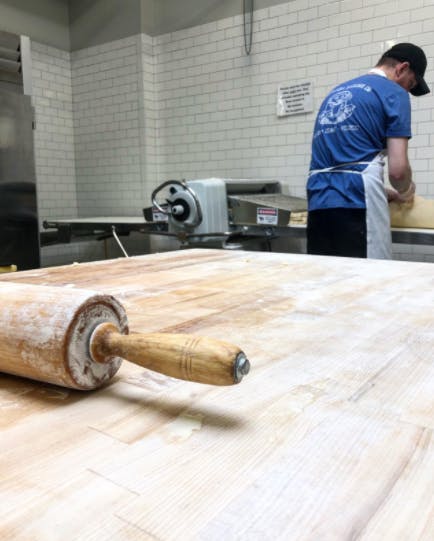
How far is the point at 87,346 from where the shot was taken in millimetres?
540

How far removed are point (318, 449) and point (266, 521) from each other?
11 centimetres

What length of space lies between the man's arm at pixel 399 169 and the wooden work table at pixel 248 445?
1.81 metres

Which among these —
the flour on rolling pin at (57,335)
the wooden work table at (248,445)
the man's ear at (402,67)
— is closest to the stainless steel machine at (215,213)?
the man's ear at (402,67)

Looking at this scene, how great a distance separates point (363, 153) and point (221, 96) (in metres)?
2.45

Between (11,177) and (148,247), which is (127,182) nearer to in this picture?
(148,247)

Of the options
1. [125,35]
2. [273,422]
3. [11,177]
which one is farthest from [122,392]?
[125,35]

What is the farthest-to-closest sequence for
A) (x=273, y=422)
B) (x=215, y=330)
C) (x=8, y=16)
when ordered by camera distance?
1. (x=8, y=16)
2. (x=215, y=330)
3. (x=273, y=422)

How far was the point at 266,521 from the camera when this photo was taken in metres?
0.34

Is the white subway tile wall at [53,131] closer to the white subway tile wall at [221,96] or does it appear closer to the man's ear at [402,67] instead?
the white subway tile wall at [221,96]

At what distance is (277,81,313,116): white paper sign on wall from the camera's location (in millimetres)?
4059

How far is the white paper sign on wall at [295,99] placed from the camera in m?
4.06

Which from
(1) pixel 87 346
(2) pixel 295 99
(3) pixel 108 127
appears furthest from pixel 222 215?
(1) pixel 87 346

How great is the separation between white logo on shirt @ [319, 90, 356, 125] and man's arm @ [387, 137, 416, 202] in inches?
10.2

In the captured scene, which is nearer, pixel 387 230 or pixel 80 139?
pixel 387 230
